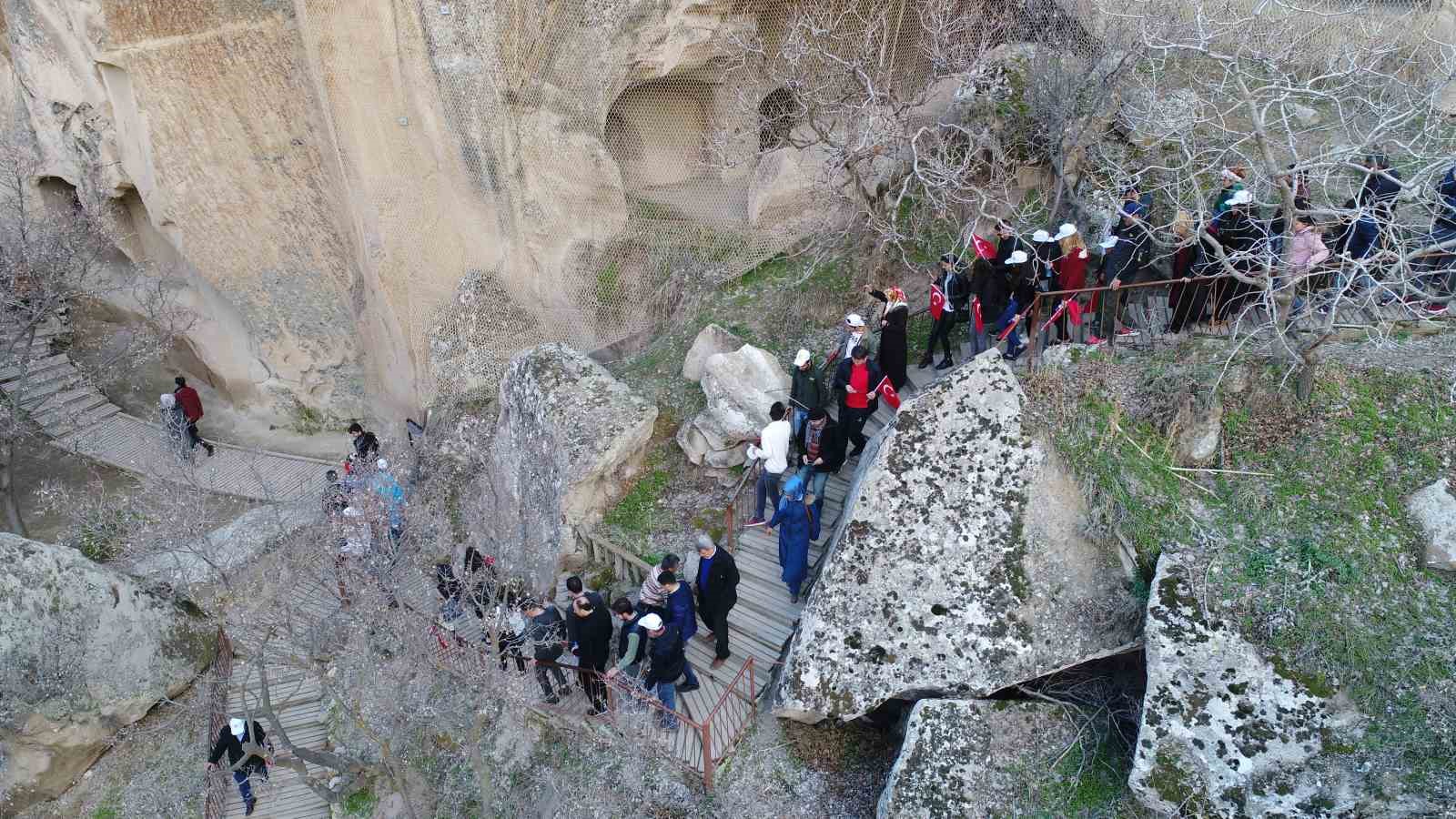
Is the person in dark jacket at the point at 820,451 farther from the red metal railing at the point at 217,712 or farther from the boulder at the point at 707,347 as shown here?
the red metal railing at the point at 217,712

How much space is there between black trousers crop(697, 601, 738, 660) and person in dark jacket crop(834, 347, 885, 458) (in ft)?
7.15

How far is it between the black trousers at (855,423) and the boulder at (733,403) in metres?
1.42

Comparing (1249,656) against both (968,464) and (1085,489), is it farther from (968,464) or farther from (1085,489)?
(968,464)

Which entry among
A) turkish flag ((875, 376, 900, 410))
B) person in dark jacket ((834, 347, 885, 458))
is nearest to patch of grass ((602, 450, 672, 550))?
person in dark jacket ((834, 347, 885, 458))

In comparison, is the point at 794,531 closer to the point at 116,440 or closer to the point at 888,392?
the point at 888,392

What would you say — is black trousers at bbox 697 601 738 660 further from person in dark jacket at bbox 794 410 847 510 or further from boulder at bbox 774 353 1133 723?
person in dark jacket at bbox 794 410 847 510

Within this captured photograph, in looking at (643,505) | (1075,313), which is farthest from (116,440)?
(1075,313)

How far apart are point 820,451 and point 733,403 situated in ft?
6.14

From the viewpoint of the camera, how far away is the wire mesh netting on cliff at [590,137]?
41.2ft

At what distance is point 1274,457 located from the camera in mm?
8453

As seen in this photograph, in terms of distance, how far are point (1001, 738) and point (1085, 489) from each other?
7.34 feet

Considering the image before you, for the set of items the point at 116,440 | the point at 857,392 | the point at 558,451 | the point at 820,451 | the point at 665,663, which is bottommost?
the point at 116,440

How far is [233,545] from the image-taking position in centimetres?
1343

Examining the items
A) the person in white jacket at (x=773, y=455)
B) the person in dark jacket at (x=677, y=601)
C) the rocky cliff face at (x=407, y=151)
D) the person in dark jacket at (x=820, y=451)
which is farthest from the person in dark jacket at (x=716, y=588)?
the rocky cliff face at (x=407, y=151)
